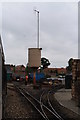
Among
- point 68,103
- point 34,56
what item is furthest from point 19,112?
point 34,56

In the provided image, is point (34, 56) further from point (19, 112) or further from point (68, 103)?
point (19, 112)

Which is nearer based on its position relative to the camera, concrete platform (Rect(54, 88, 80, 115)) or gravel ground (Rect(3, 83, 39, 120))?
gravel ground (Rect(3, 83, 39, 120))

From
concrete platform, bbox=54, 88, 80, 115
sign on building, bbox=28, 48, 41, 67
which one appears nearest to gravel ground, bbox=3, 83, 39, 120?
concrete platform, bbox=54, 88, 80, 115

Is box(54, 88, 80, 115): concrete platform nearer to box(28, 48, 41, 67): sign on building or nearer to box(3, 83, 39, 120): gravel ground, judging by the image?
box(3, 83, 39, 120): gravel ground

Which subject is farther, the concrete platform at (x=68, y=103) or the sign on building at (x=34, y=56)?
the sign on building at (x=34, y=56)

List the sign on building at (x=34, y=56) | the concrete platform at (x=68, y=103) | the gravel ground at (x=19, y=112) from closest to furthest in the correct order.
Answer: the gravel ground at (x=19, y=112)
the concrete platform at (x=68, y=103)
the sign on building at (x=34, y=56)

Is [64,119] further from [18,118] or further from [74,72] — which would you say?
[74,72]

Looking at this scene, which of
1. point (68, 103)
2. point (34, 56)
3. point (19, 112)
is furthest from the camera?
point (34, 56)

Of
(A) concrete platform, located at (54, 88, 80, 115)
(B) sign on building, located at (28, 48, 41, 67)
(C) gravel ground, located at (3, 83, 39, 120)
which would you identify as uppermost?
(B) sign on building, located at (28, 48, 41, 67)

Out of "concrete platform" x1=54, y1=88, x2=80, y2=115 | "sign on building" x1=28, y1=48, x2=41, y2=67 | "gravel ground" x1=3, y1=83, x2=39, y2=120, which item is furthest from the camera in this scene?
"sign on building" x1=28, y1=48, x2=41, y2=67

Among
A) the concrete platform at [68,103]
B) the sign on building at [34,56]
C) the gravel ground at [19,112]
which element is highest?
the sign on building at [34,56]

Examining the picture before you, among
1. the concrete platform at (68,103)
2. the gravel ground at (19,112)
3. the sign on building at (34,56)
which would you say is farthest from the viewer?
the sign on building at (34,56)

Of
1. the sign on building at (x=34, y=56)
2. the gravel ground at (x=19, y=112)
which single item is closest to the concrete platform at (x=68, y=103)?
the gravel ground at (x=19, y=112)

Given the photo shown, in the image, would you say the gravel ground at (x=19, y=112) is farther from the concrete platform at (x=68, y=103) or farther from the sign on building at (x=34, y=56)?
the sign on building at (x=34, y=56)
